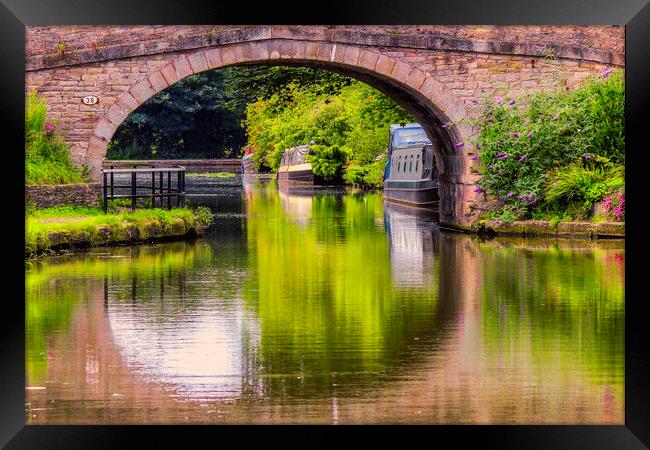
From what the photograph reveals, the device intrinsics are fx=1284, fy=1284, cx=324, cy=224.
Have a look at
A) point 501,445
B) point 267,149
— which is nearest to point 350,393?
point 501,445

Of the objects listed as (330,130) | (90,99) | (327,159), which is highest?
(330,130)

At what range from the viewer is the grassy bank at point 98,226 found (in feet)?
48.9

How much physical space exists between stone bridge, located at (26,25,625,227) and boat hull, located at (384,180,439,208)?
7.50 m

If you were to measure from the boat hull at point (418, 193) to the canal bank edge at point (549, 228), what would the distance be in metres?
8.23

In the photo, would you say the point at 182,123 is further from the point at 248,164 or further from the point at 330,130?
the point at 330,130

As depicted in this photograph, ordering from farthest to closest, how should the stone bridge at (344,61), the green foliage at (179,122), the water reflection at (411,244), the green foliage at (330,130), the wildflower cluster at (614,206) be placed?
the green foliage at (179,122), the green foliage at (330,130), the stone bridge at (344,61), the wildflower cluster at (614,206), the water reflection at (411,244)

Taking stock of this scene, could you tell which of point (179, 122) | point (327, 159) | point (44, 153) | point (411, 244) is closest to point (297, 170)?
point (327, 159)

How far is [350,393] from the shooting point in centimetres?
697

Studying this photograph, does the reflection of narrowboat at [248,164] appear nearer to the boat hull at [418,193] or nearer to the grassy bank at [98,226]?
the boat hull at [418,193]

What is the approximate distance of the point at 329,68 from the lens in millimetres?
19266

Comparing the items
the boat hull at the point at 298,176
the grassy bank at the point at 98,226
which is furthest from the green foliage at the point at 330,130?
the grassy bank at the point at 98,226

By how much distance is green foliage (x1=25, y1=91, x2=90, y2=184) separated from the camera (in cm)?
1710

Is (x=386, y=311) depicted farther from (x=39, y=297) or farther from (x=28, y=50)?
(x=28, y=50)

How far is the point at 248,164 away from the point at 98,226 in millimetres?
41461
